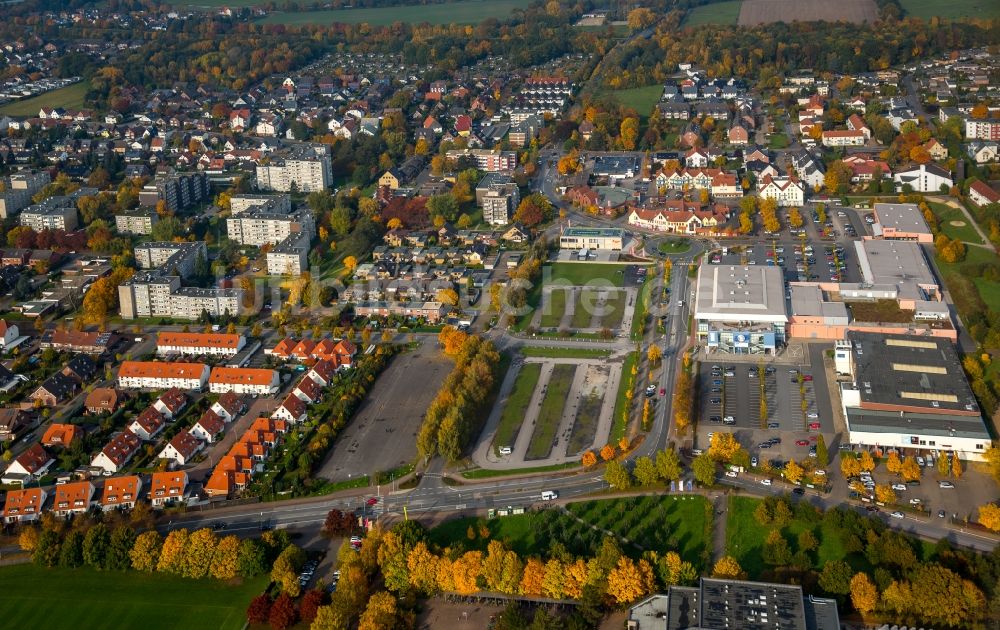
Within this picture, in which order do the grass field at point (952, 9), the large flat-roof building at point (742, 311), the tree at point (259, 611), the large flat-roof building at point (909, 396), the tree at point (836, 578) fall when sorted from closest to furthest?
the tree at point (836, 578)
the tree at point (259, 611)
the large flat-roof building at point (909, 396)
the large flat-roof building at point (742, 311)
the grass field at point (952, 9)

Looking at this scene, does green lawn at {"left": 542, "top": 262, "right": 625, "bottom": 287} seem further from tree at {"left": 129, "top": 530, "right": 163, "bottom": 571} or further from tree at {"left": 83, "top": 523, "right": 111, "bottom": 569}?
tree at {"left": 83, "top": 523, "right": 111, "bottom": 569}

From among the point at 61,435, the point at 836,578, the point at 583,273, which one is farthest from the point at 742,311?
the point at 61,435

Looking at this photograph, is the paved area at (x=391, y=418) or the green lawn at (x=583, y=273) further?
the green lawn at (x=583, y=273)

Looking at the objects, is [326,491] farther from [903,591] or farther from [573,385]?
[903,591]

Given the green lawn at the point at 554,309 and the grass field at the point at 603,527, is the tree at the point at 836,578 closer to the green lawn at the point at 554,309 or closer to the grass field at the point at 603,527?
the grass field at the point at 603,527

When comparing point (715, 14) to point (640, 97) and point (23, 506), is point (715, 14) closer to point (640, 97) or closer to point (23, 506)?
point (640, 97)

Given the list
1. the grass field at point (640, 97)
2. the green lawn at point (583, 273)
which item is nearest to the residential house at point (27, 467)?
the green lawn at point (583, 273)
